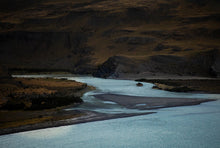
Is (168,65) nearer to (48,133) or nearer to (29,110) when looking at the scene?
(29,110)

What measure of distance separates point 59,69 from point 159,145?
3862 inches

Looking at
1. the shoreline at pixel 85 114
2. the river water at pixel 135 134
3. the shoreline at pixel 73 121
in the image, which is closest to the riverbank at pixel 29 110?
the shoreline at pixel 85 114

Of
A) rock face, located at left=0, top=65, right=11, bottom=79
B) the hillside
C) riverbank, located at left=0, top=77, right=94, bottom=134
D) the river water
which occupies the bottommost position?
the river water

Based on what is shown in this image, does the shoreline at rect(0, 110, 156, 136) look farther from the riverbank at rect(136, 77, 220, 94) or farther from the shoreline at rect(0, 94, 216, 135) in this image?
the riverbank at rect(136, 77, 220, 94)

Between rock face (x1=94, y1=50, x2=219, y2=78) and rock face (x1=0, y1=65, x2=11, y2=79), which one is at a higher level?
rock face (x1=94, y1=50, x2=219, y2=78)

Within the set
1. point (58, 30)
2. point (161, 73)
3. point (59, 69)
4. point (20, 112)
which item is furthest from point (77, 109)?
point (58, 30)

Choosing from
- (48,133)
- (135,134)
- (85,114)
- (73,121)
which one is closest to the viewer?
(48,133)

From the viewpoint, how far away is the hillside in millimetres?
100812

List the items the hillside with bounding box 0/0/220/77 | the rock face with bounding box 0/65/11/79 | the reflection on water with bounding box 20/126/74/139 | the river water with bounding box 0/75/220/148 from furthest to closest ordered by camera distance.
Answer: the hillside with bounding box 0/0/220/77, the rock face with bounding box 0/65/11/79, the reflection on water with bounding box 20/126/74/139, the river water with bounding box 0/75/220/148

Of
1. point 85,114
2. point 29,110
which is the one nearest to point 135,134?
point 85,114

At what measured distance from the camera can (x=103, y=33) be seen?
12600 centimetres

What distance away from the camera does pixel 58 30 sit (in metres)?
134

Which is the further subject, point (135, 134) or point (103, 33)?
point (103, 33)

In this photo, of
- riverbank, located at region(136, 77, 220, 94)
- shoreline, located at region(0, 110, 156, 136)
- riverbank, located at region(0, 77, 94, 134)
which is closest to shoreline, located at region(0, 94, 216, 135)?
shoreline, located at region(0, 110, 156, 136)
